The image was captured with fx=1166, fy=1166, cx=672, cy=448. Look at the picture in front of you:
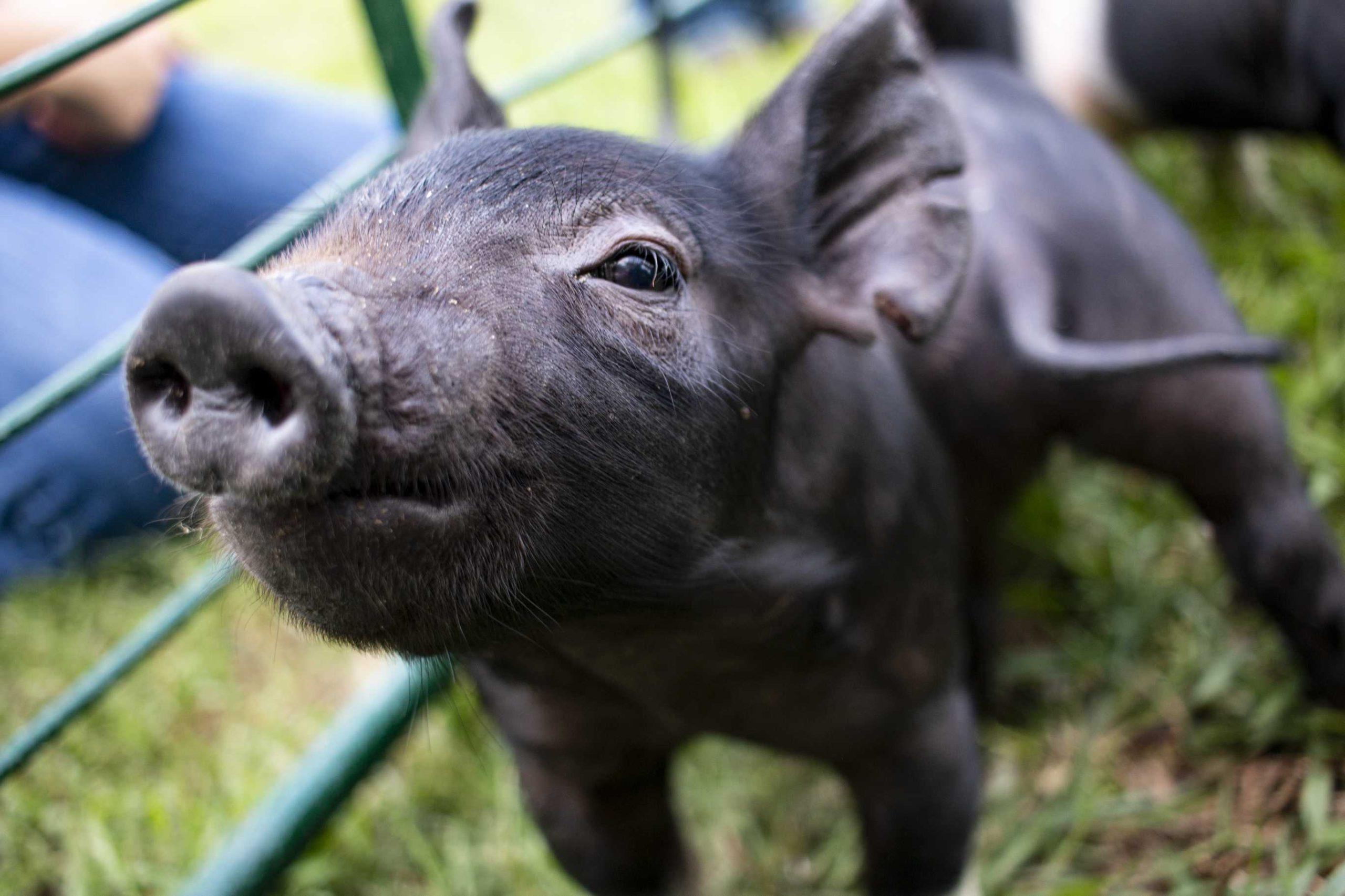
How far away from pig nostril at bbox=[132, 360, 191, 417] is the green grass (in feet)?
4.38

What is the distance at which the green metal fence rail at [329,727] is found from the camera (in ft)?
6.98

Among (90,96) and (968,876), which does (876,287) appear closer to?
(968,876)

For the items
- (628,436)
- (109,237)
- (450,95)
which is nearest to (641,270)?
(628,436)

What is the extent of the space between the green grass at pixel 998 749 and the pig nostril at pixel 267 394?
143 cm

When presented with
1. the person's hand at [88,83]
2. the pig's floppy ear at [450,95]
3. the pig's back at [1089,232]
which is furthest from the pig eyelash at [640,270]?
the person's hand at [88,83]

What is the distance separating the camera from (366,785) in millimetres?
2906

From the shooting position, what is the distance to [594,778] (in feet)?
6.63

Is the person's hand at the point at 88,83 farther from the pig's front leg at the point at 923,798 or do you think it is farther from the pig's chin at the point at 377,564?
the pig's front leg at the point at 923,798

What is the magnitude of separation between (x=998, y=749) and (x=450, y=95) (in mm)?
1937

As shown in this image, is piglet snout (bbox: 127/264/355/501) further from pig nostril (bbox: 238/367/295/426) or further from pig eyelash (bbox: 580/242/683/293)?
pig eyelash (bbox: 580/242/683/293)

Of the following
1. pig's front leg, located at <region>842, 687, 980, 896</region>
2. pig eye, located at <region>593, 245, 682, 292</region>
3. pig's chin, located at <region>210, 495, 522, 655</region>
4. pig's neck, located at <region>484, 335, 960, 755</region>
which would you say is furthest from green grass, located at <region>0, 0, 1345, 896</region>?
pig eye, located at <region>593, 245, 682, 292</region>

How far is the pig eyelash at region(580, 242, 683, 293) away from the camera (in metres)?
1.46

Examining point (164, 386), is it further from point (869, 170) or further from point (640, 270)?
point (869, 170)

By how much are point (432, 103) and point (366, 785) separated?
1.70 meters
